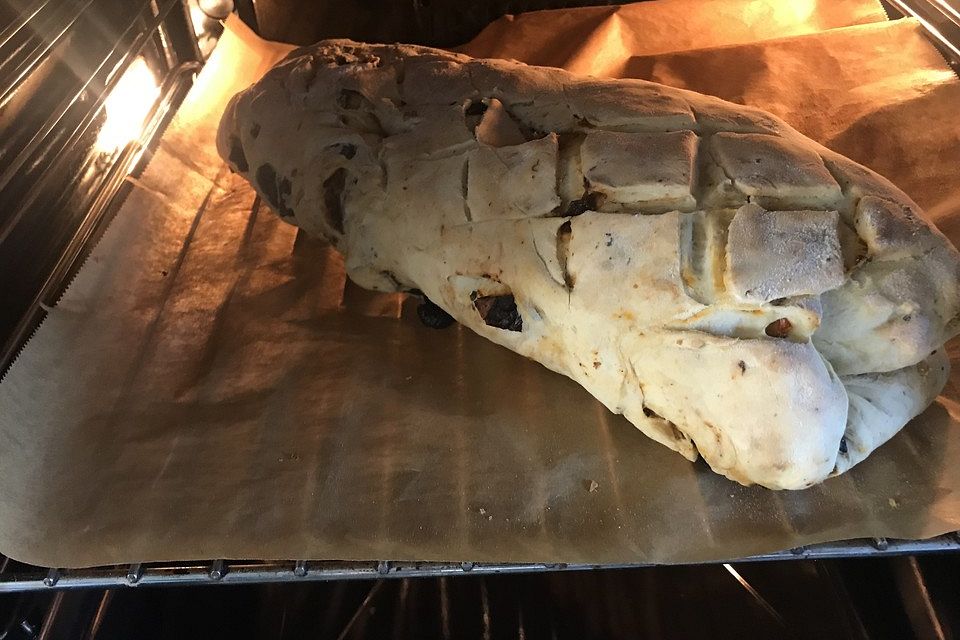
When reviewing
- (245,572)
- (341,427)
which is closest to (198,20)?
(341,427)

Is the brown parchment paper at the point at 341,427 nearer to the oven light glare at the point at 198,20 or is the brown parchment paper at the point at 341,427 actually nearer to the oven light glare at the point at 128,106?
the oven light glare at the point at 128,106

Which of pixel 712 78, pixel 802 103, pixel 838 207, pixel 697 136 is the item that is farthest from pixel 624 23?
pixel 838 207

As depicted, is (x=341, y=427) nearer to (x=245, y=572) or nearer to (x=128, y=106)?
(x=245, y=572)

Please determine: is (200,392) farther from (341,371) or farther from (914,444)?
(914,444)

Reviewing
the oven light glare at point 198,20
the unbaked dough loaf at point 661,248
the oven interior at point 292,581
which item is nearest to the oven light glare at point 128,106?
the oven interior at point 292,581

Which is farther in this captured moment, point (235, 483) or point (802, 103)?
point (802, 103)
